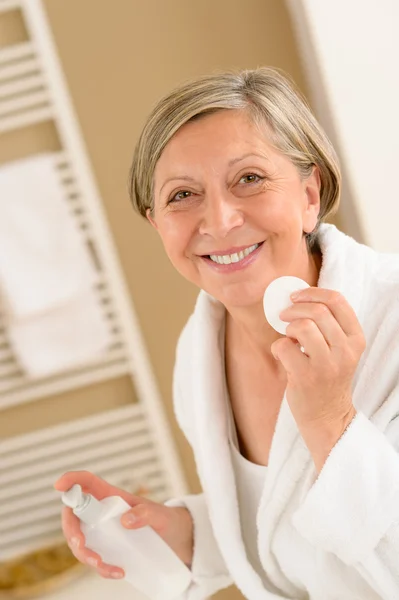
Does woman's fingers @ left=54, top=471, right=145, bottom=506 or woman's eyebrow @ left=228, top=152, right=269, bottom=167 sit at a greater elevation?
woman's eyebrow @ left=228, top=152, right=269, bottom=167

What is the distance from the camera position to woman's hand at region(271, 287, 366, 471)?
797 mm

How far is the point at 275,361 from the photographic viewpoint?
1.14 m

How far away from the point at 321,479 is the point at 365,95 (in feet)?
3.59

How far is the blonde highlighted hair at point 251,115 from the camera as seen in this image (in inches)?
38.0

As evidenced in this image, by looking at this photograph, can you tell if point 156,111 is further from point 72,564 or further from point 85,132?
point 72,564

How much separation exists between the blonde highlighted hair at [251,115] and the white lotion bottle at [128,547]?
434 millimetres

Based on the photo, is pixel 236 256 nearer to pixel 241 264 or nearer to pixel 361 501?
pixel 241 264

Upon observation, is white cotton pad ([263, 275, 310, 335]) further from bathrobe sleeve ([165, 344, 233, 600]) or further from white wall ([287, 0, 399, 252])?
white wall ([287, 0, 399, 252])

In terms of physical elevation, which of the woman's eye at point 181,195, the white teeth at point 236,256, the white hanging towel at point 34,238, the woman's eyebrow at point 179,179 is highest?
the woman's eyebrow at point 179,179

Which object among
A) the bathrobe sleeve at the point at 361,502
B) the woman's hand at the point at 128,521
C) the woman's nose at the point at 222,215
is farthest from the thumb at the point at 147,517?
the woman's nose at the point at 222,215

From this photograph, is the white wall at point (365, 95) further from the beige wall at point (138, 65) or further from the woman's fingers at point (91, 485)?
the woman's fingers at point (91, 485)

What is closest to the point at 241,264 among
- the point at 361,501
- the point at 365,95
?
the point at 361,501

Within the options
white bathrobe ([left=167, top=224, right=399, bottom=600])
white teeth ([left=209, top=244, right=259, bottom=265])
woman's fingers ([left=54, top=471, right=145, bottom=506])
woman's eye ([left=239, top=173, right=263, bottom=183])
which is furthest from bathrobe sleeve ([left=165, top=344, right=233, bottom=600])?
woman's eye ([left=239, top=173, right=263, bottom=183])

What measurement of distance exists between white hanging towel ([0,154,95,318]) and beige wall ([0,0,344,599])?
0.11m
